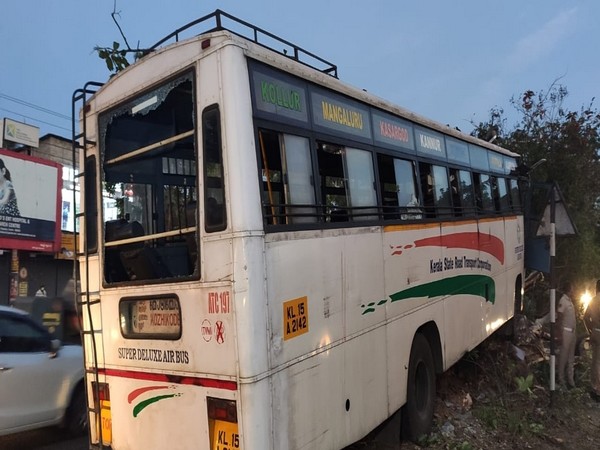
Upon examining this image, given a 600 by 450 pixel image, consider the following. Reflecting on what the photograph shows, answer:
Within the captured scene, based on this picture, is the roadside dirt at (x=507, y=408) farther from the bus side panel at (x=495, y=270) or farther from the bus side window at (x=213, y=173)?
the bus side window at (x=213, y=173)

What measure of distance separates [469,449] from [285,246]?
3.21m

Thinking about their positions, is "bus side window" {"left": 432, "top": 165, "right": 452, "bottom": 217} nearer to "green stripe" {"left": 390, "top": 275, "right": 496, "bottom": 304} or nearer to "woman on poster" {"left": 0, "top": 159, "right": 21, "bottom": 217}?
"green stripe" {"left": 390, "top": 275, "right": 496, "bottom": 304}

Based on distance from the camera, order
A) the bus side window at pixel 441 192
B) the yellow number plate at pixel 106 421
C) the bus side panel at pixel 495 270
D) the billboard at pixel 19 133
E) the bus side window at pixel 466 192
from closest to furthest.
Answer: the yellow number plate at pixel 106 421
the bus side window at pixel 441 192
the bus side window at pixel 466 192
the bus side panel at pixel 495 270
the billboard at pixel 19 133

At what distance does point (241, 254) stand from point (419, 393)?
3471mm

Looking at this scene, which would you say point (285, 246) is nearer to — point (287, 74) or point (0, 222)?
point (287, 74)

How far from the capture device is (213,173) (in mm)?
3229

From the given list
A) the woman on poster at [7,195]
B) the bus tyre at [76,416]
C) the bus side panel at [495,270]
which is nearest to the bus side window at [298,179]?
the bus tyre at [76,416]

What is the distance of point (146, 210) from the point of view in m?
4.22

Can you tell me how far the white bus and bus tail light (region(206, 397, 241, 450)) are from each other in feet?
0.04

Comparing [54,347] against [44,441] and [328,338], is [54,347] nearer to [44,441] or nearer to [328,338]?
[44,441]

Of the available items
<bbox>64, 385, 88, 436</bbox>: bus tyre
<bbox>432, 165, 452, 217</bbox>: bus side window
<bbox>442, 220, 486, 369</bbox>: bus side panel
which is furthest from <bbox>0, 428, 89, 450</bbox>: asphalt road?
<bbox>432, 165, 452, 217</bbox>: bus side window

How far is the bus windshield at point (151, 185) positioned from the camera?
3.54m

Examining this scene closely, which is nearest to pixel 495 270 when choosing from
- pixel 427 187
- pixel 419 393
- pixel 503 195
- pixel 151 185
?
pixel 503 195

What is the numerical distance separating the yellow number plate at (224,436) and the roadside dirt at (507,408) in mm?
2175
